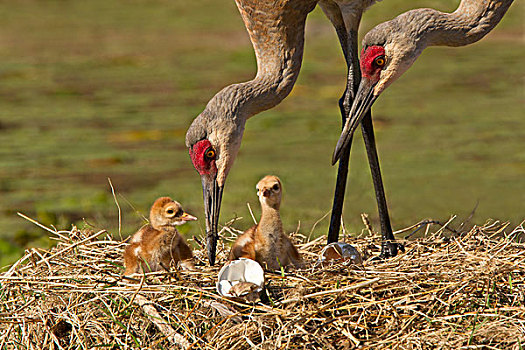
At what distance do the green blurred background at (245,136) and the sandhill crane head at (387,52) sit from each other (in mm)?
1536

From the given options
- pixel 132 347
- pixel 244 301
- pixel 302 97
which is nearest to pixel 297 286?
pixel 244 301

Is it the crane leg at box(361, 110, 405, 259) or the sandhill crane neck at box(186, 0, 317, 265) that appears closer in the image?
the sandhill crane neck at box(186, 0, 317, 265)

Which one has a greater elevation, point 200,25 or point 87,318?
point 200,25

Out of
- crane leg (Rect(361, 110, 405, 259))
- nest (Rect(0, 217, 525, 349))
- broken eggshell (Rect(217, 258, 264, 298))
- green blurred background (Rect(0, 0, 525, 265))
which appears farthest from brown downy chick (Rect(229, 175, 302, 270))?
green blurred background (Rect(0, 0, 525, 265))

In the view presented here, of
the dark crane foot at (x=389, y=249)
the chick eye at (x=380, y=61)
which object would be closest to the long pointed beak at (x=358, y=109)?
the chick eye at (x=380, y=61)

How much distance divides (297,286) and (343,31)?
1.91 m

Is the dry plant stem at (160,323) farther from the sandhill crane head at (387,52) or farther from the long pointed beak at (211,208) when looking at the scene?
the sandhill crane head at (387,52)

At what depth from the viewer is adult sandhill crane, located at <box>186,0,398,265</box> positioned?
4.50 m

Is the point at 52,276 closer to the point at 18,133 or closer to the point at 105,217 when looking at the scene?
the point at 105,217

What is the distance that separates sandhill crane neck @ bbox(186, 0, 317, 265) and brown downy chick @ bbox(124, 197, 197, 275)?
235mm

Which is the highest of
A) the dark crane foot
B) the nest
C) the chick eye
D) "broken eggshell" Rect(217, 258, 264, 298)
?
the chick eye

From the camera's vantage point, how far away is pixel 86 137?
29.8 ft

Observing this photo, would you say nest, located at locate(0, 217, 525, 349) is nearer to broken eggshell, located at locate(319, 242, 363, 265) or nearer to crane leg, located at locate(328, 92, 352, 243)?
broken eggshell, located at locate(319, 242, 363, 265)

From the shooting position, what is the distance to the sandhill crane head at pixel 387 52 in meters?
4.60
